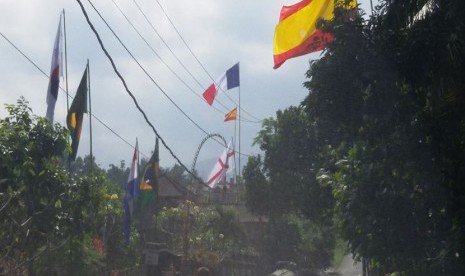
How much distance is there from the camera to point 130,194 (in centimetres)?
2295

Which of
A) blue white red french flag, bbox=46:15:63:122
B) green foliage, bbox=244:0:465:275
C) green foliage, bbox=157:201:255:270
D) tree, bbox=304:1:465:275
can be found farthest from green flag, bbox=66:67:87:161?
green foliage, bbox=157:201:255:270

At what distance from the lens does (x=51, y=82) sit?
17.2m

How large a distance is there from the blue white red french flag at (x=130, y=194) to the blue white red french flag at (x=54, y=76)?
20.3 ft

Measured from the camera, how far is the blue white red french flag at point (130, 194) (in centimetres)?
2227

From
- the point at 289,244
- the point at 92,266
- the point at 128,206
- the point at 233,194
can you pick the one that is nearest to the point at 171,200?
the point at 233,194

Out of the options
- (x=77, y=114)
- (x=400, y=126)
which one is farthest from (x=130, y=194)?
(x=400, y=126)

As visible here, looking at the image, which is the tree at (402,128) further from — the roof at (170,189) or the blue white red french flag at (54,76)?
the roof at (170,189)

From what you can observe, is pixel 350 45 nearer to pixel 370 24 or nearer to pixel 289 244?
pixel 370 24

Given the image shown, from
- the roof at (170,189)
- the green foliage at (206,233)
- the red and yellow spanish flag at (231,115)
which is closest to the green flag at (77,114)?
the green foliage at (206,233)

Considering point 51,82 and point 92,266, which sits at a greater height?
point 51,82

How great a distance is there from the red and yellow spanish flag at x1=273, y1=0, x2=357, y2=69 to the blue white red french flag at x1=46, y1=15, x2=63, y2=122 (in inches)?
209

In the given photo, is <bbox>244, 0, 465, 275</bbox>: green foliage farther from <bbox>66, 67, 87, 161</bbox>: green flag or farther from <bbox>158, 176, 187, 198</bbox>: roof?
<bbox>158, 176, 187, 198</bbox>: roof

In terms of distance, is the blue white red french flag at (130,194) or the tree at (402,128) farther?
the blue white red french flag at (130,194)

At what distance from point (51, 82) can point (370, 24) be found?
9.06 m
